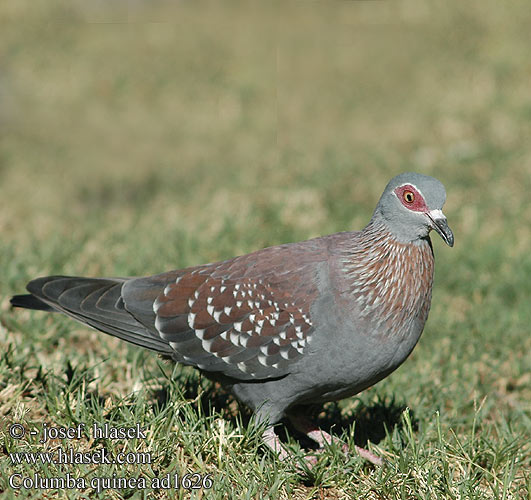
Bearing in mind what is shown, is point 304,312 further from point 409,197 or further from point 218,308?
point 409,197

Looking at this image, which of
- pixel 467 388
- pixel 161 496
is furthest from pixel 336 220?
pixel 161 496

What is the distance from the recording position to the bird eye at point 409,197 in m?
3.73

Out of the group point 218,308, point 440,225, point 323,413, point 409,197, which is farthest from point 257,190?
point 440,225

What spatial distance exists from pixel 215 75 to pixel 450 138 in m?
5.34

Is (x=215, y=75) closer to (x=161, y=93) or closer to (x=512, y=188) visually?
(x=161, y=93)

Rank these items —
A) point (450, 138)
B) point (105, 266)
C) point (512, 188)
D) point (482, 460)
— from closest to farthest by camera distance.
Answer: point (482, 460)
point (105, 266)
point (512, 188)
point (450, 138)

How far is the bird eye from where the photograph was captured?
3732 mm

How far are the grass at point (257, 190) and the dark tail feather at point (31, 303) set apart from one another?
31cm

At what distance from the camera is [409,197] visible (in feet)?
12.3

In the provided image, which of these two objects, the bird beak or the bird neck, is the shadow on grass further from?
the bird beak

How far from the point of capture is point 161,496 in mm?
3283

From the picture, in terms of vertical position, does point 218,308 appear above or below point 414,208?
below
